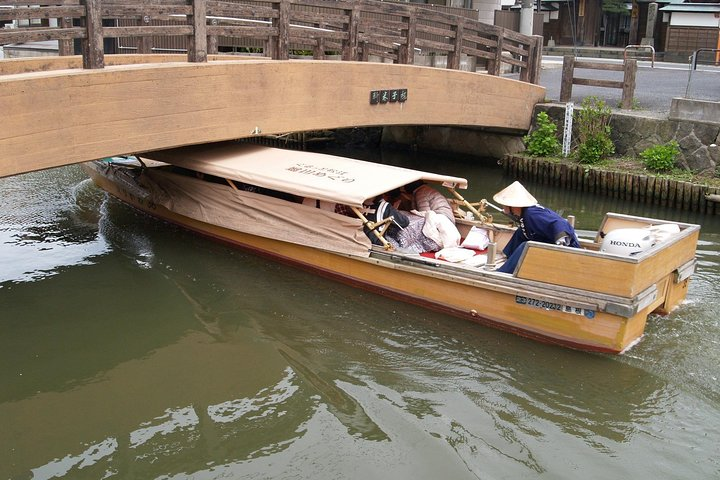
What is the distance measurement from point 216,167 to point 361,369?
15.5ft

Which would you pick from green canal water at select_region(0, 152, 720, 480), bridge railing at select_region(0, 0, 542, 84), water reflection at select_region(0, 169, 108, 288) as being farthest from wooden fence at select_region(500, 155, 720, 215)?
water reflection at select_region(0, 169, 108, 288)

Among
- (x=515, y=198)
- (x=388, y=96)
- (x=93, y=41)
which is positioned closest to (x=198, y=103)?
(x=93, y=41)

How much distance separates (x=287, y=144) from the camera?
20875mm

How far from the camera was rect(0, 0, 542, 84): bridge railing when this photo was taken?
966 cm

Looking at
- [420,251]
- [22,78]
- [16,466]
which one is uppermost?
[22,78]

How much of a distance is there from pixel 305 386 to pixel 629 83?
12.2 meters

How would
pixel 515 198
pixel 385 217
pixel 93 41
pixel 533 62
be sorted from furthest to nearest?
1. pixel 533 62
2. pixel 385 217
3. pixel 93 41
4. pixel 515 198

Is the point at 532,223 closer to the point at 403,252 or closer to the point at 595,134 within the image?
Answer: the point at 403,252

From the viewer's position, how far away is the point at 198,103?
1116 cm

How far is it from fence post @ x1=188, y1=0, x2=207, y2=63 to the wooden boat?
65.6 inches

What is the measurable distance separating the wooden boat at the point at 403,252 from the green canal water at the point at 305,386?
0.95 feet

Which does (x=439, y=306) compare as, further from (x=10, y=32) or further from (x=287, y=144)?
(x=287, y=144)

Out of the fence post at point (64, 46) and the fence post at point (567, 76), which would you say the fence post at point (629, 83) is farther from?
the fence post at point (64, 46)

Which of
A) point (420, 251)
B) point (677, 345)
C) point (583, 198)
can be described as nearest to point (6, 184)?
point (420, 251)
